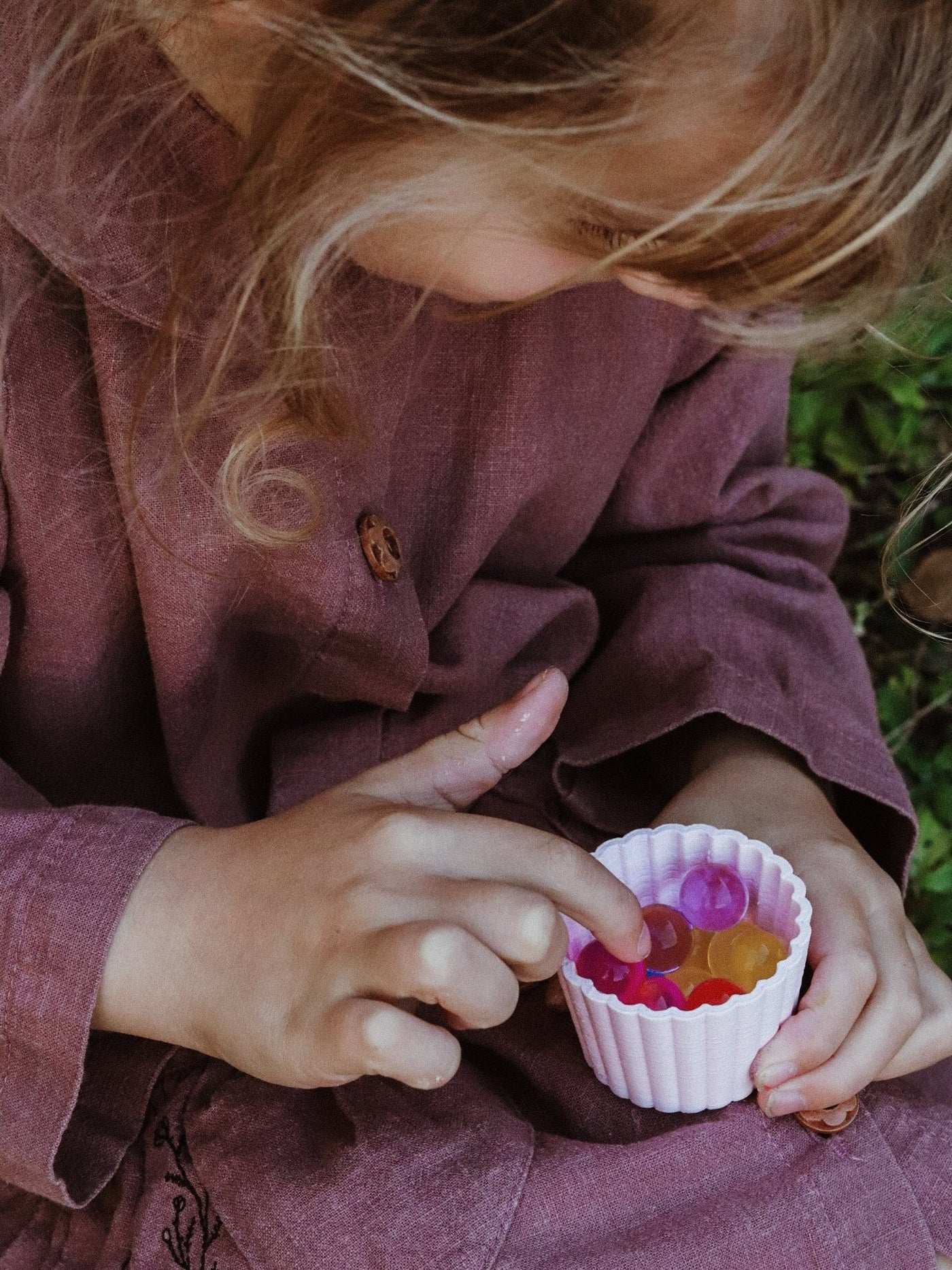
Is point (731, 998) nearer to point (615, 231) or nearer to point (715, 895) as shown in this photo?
point (715, 895)

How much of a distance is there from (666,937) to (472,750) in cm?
21

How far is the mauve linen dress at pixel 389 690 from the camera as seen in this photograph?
96cm

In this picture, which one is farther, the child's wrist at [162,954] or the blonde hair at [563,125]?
the child's wrist at [162,954]

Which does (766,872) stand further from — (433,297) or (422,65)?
(422,65)

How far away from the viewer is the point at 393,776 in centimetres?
100

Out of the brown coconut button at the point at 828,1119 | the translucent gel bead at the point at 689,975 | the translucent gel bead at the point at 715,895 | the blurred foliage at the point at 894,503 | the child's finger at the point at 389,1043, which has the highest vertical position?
the child's finger at the point at 389,1043

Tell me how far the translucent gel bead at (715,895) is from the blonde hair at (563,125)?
0.43 metres

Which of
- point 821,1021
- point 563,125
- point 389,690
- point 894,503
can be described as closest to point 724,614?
point 389,690

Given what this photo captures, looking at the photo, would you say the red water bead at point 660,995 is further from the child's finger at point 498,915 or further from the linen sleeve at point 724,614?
the linen sleeve at point 724,614

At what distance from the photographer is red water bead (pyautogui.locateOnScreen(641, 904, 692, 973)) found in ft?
3.43

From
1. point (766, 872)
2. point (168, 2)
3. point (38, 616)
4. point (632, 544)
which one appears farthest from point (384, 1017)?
point (632, 544)

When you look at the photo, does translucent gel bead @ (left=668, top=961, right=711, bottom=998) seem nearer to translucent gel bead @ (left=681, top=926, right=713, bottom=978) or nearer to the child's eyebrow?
translucent gel bead @ (left=681, top=926, right=713, bottom=978)

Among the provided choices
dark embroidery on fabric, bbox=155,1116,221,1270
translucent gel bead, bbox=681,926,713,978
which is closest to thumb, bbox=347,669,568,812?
translucent gel bead, bbox=681,926,713,978

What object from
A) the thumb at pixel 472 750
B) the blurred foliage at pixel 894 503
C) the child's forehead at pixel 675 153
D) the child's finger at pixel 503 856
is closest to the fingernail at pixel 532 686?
the thumb at pixel 472 750
